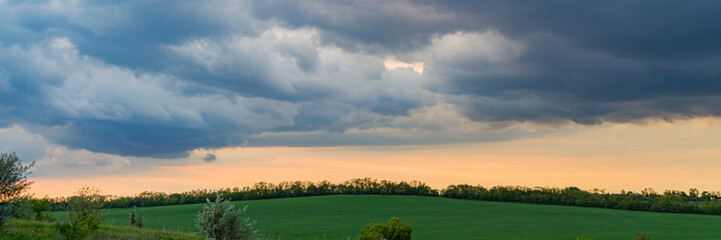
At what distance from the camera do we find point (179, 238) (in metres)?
19.4

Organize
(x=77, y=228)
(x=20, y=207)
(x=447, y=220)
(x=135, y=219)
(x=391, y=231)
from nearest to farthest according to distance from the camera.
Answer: (x=77, y=228)
(x=20, y=207)
(x=391, y=231)
(x=135, y=219)
(x=447, y=220)

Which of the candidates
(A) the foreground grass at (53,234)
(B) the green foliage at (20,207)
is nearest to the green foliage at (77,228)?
(A) the foreground grass at (53,234)

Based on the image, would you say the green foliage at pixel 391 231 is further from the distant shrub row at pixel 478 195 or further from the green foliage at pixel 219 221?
the distant shrub row at pixel 478 195

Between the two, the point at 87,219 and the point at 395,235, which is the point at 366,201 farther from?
the point at 87,219

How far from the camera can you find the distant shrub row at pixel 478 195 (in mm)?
98875

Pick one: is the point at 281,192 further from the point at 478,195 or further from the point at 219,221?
the point at 219,221

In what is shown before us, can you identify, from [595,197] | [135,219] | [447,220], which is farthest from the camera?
[595,197]

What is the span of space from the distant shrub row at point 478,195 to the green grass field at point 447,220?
14050 mm

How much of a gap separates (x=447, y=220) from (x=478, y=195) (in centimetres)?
4471

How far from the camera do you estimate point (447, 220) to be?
234 ft

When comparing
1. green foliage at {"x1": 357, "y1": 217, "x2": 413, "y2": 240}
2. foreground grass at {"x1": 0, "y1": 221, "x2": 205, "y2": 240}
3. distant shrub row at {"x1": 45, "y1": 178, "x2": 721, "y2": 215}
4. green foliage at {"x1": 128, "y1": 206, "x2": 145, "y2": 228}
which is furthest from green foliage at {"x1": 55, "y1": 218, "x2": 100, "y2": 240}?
distant shrub row at {"x1": 45, "y1": 178, "x2": 721, "y2": 215}

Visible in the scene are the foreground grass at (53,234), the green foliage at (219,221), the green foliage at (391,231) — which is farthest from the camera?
→ the green foliage at (391,231)

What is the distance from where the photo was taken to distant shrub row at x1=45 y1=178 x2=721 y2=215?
9888cm

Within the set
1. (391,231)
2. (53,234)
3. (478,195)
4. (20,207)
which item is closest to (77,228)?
(53,234)
